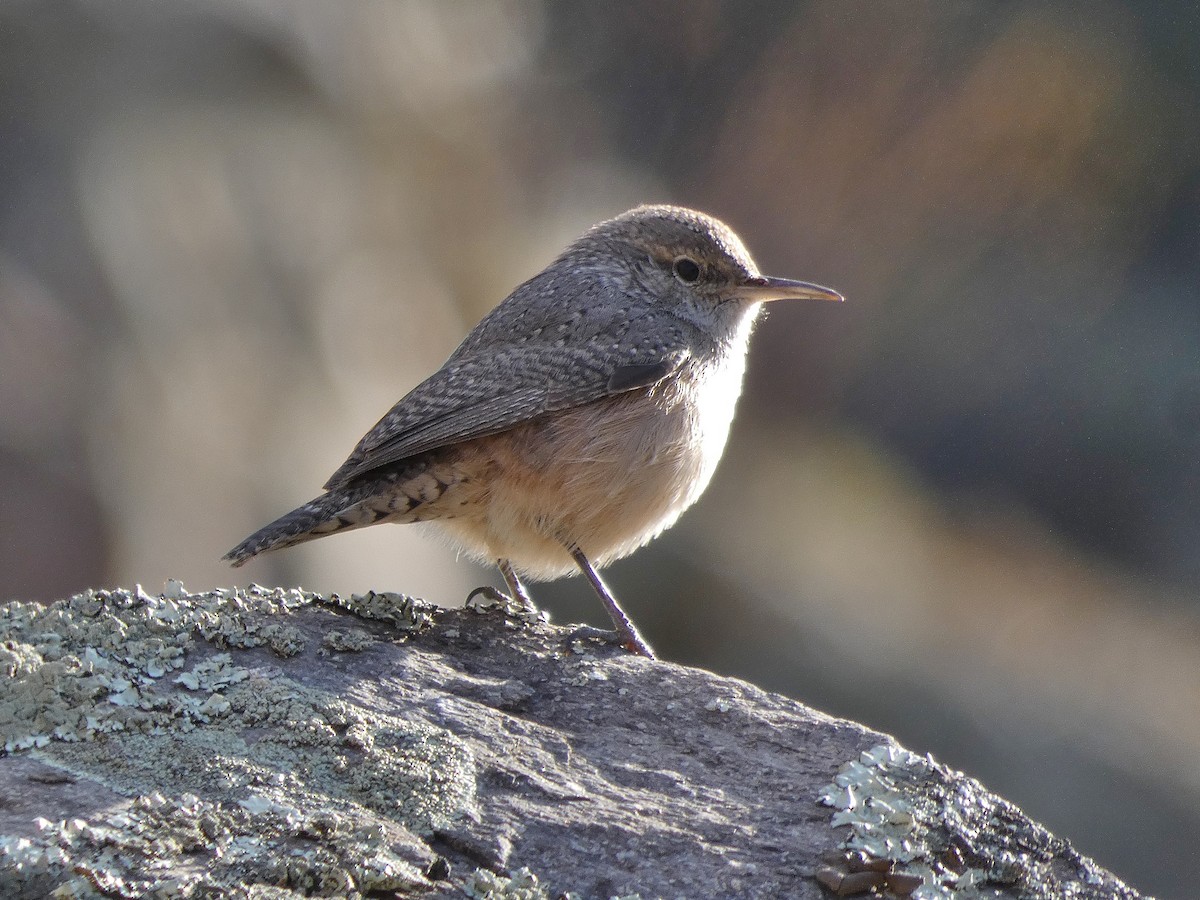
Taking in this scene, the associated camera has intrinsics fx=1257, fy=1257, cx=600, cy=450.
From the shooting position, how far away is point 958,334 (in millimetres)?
9820

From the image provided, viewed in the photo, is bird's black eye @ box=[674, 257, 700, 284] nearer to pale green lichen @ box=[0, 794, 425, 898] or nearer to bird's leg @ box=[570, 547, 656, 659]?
bird's leg @ box=[570, 547, 656, 659]

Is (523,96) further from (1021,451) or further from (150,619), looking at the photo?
(150,619)

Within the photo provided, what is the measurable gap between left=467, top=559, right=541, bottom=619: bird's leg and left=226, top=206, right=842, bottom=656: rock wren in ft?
0.05

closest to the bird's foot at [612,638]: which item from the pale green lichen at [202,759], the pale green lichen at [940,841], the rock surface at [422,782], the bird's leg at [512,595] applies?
the bird's leg at [512,595]

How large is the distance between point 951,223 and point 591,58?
358 centimetres

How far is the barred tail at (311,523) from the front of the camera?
150 inches

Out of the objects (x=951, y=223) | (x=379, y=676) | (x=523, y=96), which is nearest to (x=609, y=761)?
(x=379, y=676)

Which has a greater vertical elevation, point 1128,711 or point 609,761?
point 1128,711

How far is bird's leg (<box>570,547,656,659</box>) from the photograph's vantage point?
3.93m

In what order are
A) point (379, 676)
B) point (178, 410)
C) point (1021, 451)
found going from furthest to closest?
point (1021, 451) → point (178, 410) → point (379, 676)

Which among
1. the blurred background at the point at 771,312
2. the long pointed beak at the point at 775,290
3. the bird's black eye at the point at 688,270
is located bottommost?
the long pointed beak at the point at 775,290

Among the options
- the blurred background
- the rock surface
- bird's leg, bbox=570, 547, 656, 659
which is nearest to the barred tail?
the rock surface

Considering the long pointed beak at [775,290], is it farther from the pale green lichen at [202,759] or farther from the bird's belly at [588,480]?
the pale green lichen at [202,759]

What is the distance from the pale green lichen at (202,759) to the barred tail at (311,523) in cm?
33
